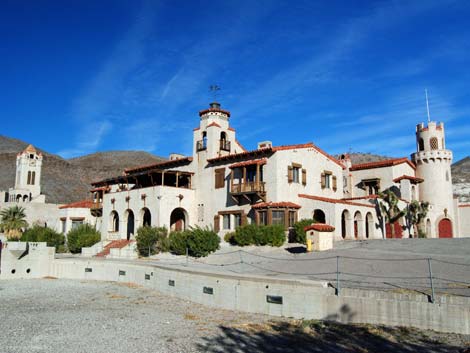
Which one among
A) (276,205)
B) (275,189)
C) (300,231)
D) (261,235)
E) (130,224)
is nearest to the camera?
(300,231)

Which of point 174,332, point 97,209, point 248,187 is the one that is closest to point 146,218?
point 97,209

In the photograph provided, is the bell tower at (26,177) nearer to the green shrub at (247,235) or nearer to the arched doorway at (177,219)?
the arched doorway at (177,219)

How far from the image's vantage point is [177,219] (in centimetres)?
4172

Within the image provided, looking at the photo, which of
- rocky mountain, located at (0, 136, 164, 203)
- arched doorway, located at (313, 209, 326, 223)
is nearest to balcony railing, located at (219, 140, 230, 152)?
A: arched doorway, located at (313, 209, 326, 223)

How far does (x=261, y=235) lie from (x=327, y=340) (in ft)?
59.8

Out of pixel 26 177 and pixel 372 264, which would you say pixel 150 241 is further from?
pixel 26 177

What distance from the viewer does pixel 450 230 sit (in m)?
43.1

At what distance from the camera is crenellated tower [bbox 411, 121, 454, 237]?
140ft

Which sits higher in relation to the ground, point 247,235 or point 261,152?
point 261,152

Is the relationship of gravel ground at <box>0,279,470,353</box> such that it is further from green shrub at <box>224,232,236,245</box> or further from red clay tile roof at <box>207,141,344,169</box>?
red clay tile roof at <box>207,141,344,169</box>

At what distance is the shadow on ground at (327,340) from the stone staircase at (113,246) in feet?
78.7

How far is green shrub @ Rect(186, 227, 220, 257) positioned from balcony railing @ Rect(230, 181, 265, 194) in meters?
5.84

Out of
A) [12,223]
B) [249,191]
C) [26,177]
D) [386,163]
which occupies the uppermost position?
[26,177]

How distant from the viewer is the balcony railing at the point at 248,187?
35.0 metres
